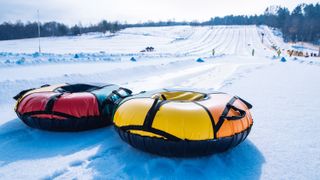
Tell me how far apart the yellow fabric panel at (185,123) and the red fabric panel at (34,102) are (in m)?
1.70

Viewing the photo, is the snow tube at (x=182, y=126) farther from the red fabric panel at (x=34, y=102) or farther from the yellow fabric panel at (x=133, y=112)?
the red fabric panel at (x=34, y=102)

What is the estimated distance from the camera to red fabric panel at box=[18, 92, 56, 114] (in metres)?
3.60

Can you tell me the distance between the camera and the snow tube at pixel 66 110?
11.7 ft

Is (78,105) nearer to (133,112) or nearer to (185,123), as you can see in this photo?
(133,112)

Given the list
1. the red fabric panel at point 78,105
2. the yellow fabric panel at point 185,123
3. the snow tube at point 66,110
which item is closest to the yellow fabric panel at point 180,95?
the snow tube at point 66,110

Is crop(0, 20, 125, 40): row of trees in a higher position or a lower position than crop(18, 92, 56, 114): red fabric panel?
higher

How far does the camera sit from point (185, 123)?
9.14ft

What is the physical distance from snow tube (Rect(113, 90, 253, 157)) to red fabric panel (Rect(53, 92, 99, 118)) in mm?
644

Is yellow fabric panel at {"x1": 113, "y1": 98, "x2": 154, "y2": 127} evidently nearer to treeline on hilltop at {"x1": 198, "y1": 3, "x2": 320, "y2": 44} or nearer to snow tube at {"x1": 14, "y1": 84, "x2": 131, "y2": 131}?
snow tube at {"x1": 14, "y1": 84, "x2": 131, "y2": 131}

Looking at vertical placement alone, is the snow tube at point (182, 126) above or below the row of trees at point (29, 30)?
below

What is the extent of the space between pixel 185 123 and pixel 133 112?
629 mm

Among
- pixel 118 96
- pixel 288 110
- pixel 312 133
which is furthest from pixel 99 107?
pixel 288 110

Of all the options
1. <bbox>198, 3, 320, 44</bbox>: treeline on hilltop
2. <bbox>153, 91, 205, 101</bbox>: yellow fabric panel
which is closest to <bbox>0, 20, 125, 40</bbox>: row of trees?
<bbox>198, 3, 320, 44</bbox>: treeline on hilltop

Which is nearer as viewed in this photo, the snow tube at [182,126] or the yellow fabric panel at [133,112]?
the snow tube at [182,126]
